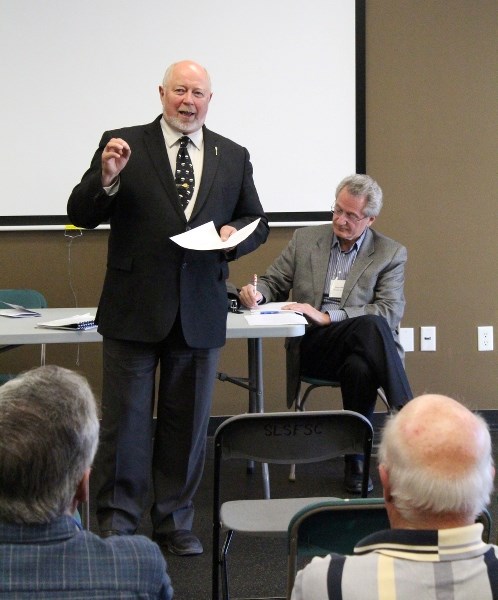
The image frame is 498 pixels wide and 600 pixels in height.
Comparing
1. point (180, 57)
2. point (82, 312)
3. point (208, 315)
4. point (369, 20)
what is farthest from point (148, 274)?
point (369, 20)

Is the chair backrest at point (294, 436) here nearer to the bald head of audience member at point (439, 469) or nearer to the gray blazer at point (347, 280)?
the bald head of audience member at point (439, 469)

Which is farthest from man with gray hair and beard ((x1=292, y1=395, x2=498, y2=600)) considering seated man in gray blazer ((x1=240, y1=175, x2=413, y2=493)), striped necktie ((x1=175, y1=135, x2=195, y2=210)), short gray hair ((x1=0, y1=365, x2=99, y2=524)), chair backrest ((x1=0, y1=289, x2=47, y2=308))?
chair backrest ((x1=0, y1=289, x2=47, y2=308))

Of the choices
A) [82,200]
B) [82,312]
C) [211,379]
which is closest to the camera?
[82,200]

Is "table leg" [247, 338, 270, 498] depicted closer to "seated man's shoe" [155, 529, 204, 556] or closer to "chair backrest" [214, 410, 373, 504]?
"seated man's shoe" [155, 529, 204, 556]

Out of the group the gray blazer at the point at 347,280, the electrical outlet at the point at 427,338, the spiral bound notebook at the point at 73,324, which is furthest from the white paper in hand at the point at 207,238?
the electrical outlet at the point at 427,338

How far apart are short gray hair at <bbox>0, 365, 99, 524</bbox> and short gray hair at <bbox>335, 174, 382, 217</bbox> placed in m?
2.78

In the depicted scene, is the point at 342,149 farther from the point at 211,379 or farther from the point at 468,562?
the point at 468,562

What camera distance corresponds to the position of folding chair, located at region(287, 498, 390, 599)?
1750 millimetres

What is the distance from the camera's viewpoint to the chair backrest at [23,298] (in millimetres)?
4137

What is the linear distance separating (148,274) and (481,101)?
2814 mm

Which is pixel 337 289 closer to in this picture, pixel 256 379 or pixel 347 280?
pixel 347 280

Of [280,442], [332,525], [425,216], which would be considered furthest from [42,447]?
[425,216]

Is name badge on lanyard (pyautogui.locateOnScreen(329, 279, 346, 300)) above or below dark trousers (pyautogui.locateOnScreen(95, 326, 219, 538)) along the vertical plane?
above

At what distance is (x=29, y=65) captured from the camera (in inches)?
180
